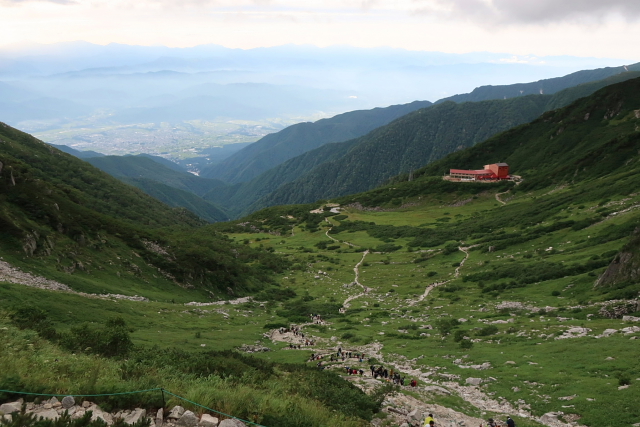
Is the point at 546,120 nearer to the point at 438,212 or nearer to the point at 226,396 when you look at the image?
the point at 438,212

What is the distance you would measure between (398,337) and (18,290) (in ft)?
89.4

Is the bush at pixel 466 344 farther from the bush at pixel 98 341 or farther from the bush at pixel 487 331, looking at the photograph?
the bush at pixel 98 341

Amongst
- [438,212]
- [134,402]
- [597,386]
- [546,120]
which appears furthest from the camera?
[546,120]

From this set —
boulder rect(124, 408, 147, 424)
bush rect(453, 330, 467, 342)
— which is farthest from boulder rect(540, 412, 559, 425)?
boulder rect(124, 408, 147, 424)

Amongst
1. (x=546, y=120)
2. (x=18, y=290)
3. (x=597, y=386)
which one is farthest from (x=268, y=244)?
(x=546, y=120)

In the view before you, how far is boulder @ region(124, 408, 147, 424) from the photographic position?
963cm

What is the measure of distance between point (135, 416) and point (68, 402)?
156 cm

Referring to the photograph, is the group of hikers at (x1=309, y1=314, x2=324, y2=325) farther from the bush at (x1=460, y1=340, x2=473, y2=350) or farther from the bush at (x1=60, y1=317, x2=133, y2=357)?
the bush at (x1=60, y1=317, x2=133, y2=357)

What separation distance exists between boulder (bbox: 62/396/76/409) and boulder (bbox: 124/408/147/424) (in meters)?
1.28

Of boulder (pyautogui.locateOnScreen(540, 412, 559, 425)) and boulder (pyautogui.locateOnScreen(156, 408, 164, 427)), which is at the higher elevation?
boulder (pyautogui.locateOnScreen(156, 408, 164, 427))

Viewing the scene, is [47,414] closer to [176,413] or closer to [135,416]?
[135,416]

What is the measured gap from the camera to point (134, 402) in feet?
34.0

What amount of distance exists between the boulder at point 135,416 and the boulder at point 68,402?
4.20 feet

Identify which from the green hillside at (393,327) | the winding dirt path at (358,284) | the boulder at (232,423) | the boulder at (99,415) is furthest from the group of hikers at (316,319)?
the boulder at (99,415)
